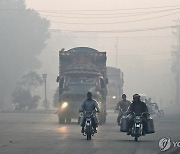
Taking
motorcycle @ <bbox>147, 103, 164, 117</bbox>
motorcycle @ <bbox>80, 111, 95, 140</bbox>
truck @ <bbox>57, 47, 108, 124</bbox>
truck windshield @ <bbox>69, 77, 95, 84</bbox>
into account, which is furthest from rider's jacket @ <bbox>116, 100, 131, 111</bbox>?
motorcycle @ <bbox>147, 103, 164, 117</bbox>

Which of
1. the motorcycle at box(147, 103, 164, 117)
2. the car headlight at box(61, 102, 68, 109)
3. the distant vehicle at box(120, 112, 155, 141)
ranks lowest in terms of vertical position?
the distant vehicle at box(120, 112, 155, 141)

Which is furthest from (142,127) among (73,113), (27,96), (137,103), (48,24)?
(48,24)

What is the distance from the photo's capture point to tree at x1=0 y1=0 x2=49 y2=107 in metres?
89.6

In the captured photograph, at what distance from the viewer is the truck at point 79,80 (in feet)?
128

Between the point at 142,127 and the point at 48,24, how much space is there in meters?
77.4

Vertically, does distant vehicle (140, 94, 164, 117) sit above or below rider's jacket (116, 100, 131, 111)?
above

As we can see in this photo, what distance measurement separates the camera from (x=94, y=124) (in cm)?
2564

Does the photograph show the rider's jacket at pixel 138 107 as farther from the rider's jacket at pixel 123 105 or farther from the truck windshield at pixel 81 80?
the truck windshield at pixel 81 80

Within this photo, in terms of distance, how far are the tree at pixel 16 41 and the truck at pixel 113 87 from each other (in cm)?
2514

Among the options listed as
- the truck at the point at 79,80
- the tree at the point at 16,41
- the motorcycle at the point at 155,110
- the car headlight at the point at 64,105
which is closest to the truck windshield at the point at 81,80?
the truck at the point at 79,80

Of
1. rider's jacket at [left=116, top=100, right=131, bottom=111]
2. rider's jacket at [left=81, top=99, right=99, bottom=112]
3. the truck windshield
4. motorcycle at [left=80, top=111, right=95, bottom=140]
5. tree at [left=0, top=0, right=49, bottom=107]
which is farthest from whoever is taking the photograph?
Answer: tree at [left=0, top=0, right=49, bottom=107]

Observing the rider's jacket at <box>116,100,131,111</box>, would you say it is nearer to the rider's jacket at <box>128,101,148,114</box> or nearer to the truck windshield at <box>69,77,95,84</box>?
the rider's jacket at <box>128,101,148,114</box>

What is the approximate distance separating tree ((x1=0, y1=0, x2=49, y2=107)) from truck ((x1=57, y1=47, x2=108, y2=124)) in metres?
47.0

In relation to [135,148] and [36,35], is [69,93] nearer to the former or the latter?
[135,148]
